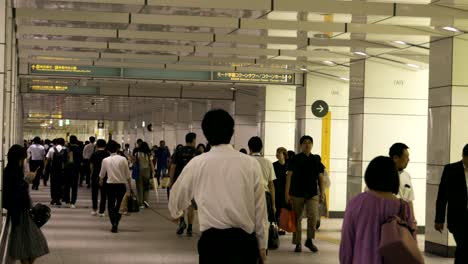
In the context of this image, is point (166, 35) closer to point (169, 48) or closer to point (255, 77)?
point (169, 48)

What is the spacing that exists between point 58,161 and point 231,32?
977 centimetres

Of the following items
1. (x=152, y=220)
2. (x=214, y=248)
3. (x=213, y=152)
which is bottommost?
(x=152, y=220)

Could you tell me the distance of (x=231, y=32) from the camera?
55.3 ft

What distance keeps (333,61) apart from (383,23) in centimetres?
694

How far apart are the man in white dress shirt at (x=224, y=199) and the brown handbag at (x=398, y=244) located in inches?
31.3

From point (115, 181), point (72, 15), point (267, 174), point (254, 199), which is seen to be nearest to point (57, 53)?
point (115, 181)

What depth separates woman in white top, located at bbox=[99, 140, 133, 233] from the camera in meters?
17.9

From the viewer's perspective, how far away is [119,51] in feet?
68.0

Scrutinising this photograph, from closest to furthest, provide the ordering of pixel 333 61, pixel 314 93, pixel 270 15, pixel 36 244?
pixel 36 244
pixel 270 15
pixel 333 61
pixel 314 93

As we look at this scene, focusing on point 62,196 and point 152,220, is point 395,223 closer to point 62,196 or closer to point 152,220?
point 152,220

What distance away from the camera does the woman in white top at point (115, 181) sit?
17906mm

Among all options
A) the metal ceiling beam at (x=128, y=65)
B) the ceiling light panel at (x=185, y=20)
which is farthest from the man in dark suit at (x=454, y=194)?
the metal ceiling beam at (x=128, y=65)

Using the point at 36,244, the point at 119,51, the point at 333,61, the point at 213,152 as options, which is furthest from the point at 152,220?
the point at 213,152

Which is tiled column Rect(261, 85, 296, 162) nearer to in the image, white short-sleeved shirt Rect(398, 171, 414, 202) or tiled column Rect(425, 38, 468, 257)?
tiled column Rect(425, 38, 468, 257)
